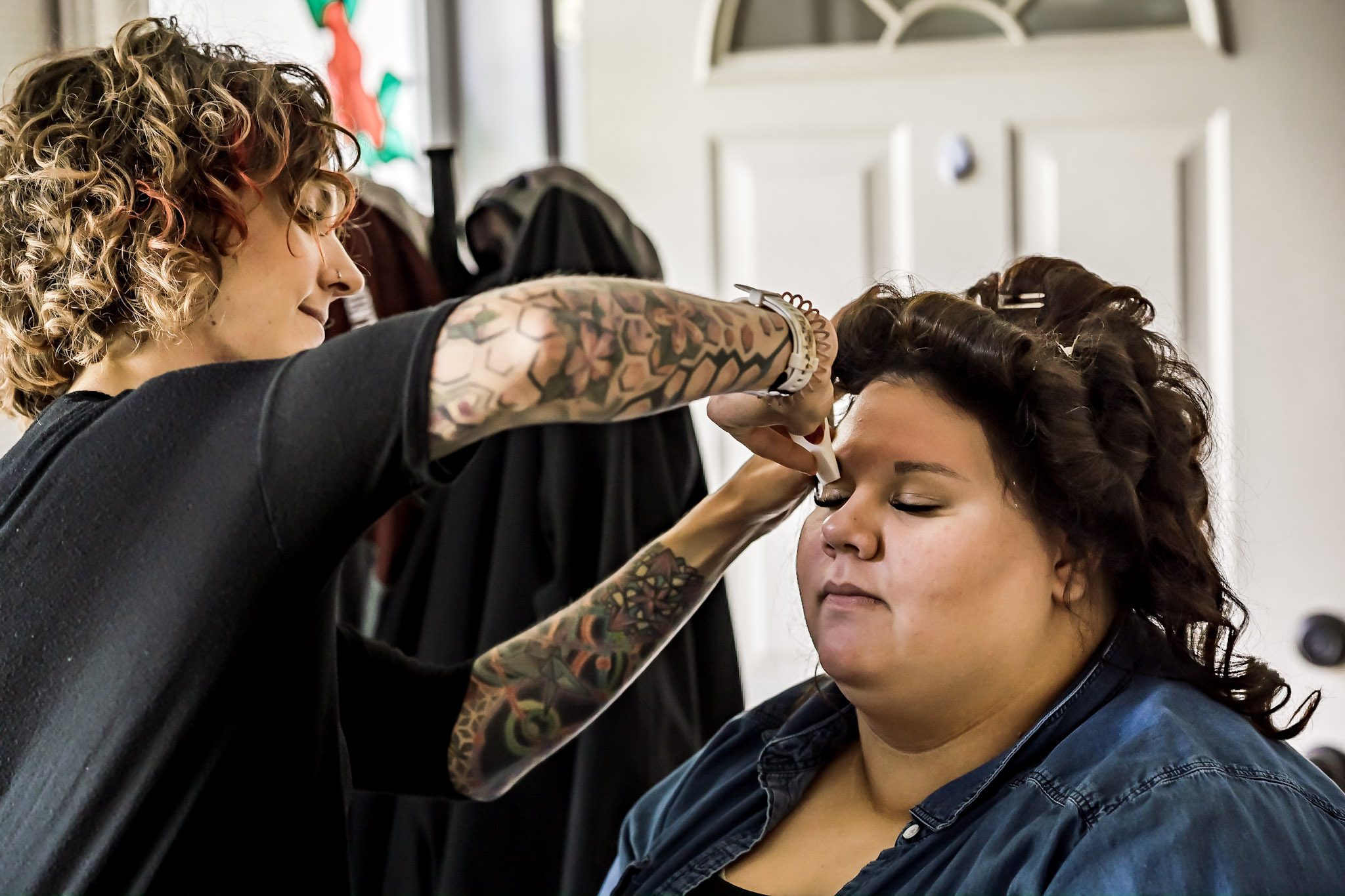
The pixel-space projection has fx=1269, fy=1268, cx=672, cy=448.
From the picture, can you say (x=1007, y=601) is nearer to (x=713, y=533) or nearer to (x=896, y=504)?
(x=896, y=504)

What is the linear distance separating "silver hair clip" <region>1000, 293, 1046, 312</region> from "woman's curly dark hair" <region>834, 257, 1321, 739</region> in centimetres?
1

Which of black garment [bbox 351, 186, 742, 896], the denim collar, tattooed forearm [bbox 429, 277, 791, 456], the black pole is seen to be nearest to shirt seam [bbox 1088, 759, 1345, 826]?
the denim collar

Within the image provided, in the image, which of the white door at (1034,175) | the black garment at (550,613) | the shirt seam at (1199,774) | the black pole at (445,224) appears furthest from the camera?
the white door at (1034,175)

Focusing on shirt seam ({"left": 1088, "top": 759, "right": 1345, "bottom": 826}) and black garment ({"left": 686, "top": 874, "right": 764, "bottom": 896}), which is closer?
shirt seam ({"left": 1088, "top": 759, "right": 1345, "bottom": 826})

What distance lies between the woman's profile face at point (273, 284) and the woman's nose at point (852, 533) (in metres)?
0.52

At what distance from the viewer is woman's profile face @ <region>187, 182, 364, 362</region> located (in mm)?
1022

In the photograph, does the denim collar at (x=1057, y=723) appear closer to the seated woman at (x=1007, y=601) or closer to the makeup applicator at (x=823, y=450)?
the seated woman at (x=1007, y=601)

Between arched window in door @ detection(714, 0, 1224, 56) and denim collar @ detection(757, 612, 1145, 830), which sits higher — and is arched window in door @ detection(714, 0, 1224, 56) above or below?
above

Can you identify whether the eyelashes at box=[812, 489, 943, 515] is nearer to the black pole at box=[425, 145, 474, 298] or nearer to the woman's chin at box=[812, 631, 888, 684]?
the woman's chin at box=[812, 631, 888, 684]

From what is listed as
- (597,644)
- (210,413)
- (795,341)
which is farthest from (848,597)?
(210,413)

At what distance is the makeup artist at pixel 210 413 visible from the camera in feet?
2.67

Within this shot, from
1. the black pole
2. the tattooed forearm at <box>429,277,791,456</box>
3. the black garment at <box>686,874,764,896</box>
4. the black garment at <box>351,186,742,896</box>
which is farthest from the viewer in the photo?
the black pole

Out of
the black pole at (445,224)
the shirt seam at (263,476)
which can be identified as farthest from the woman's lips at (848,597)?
the black pole at (445,224)

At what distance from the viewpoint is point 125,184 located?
37.7 inches
